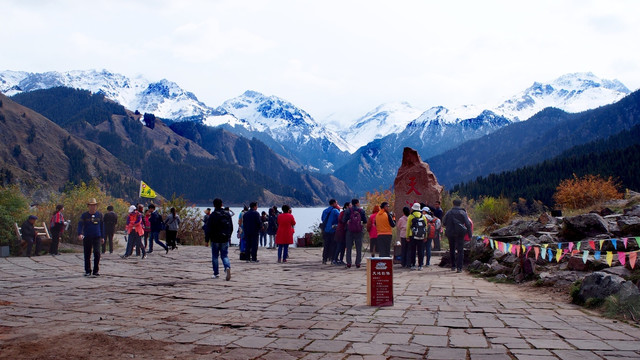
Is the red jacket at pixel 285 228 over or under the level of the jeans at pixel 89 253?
over

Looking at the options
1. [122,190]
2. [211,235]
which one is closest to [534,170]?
[211,235]

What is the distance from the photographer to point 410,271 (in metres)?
13.3

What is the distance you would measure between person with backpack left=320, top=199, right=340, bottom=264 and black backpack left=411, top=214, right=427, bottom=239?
84.6 inches

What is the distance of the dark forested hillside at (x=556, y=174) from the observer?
57719mm

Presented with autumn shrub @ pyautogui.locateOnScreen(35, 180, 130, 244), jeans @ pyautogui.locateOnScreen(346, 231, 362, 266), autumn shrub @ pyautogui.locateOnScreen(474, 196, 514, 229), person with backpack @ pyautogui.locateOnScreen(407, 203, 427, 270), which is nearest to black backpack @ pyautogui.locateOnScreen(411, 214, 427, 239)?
person with backpack @ pyautogui.locateOnScreen(407, 203, 427, 270)

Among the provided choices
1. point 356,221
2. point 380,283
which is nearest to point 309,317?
point 380,283

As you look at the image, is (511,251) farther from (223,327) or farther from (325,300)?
(223,327)

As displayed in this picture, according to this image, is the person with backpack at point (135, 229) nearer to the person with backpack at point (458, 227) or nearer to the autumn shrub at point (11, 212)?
the autumn shrub at point (11, 212)

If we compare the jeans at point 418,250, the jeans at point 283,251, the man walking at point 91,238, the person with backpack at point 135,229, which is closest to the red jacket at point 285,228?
the jeans at point 283,251

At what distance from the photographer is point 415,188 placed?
805 inches

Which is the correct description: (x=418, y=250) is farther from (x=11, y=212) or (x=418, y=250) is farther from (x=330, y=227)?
(x=11, y=212)

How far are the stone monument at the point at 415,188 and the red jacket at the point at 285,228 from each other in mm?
6130

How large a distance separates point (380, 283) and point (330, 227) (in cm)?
664

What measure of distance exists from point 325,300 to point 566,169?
6924cm
